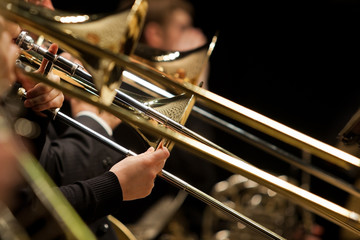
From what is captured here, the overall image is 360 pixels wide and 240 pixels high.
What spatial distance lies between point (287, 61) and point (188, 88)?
218cm

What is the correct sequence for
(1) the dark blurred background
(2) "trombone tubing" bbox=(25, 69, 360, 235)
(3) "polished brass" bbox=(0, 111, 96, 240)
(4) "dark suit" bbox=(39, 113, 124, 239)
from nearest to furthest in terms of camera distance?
(3) "polished brass" bbox=(0, 111, 96, 240) → (2) "trombone tubing" bbox=(25, 69, 360, 235) → (4) "dark suit" bbox=(39, 113, 124, 239) → (1) the dark blurred background

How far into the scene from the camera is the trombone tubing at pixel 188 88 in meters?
0.88

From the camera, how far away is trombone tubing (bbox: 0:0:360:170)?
88cm

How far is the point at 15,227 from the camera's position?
640 mm

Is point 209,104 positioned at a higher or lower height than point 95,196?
higher

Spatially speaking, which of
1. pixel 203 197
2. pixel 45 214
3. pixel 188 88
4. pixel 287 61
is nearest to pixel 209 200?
pixel 203 197

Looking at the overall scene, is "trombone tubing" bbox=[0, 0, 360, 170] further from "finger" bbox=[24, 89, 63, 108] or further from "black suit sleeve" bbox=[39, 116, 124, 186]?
"black suit sleeve" bbox=[39, 116, 124, 186]

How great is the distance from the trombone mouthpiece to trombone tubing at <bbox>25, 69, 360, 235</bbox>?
1.02ft

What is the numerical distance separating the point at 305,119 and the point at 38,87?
83.6 inches

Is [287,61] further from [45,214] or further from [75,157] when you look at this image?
[45,214]

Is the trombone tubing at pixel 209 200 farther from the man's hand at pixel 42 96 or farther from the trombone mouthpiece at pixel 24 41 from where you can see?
the trombone mouthpiece at pixel 24 41

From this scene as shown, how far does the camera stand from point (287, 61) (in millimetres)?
2984

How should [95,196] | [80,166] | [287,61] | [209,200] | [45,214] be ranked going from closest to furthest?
1. [45,214]
2. [95,196]
3. [209,200]
4. [80,166]
5. [287,61]

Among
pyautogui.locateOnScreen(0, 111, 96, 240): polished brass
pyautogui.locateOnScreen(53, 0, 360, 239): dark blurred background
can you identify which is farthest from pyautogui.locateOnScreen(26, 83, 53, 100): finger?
pyautogui.locateOnScreen(53, 0, 360, 239): dark blurred background
